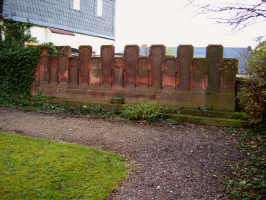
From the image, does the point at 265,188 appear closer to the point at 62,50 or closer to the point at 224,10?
the point at 224,10

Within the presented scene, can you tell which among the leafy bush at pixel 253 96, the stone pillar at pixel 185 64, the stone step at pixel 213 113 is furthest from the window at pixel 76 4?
the leafy bush at pixel 253 96

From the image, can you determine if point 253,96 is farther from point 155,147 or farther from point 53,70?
point 53,70

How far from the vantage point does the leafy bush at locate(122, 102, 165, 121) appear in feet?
21.3

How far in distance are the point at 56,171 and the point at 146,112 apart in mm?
3502

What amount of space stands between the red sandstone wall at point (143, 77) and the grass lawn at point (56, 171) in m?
3.30

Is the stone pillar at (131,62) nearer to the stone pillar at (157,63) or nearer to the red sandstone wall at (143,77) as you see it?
the red sandstone wall at (143,77)

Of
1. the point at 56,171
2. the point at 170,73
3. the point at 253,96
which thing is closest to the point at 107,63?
the point at 170,73

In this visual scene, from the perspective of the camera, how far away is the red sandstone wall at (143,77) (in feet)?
21.5

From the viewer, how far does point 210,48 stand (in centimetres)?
657

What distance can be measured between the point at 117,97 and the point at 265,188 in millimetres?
5061

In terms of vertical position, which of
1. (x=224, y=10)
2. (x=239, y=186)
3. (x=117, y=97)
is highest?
(x=224, y=10)

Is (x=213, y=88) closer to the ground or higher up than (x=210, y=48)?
closer to the ground

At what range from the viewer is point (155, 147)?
4.71 m

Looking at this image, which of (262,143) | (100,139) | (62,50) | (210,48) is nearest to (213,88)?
(210,48)
